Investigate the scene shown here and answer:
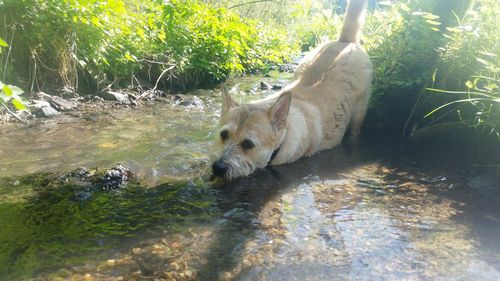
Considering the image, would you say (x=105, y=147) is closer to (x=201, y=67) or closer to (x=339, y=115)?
(x=339, y=115)

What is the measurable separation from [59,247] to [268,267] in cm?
157

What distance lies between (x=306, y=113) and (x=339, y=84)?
1.07 m

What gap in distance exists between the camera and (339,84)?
690 cm

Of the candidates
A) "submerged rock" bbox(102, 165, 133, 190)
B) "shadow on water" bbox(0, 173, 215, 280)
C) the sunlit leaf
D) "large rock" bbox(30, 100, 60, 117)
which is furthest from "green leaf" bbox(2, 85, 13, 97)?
"large rock" bbox(30, 100, 60, 117)

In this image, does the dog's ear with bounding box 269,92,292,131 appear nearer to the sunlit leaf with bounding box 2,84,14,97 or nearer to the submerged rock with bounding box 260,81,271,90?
the sunlit leaf with bounding box 2,84,14,97

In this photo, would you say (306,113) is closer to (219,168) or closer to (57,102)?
(219,168)

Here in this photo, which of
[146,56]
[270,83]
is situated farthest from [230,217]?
[270,83]

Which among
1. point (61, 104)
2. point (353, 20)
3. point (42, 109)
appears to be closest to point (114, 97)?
point (61, 104)

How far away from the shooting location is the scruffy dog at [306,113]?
201 inches

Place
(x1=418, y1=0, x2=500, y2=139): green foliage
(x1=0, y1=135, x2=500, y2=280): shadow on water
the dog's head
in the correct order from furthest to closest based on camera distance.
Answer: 1. the dog's head
2. (x1=418, y1=0, x2=500, y2=139): green foliage
3. (x1=0, y1=135, x2=500, y2=280): shadow on water

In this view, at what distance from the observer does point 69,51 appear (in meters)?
8.02

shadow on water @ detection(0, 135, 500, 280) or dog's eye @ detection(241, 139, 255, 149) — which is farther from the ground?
dog's eye @ detection(241, 139, 255, 149)

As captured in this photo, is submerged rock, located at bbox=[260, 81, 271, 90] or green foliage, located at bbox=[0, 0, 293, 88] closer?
green foliage, located at bbox=[0, 0, 293, 88]

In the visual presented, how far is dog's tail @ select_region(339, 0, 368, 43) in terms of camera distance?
705 cm
